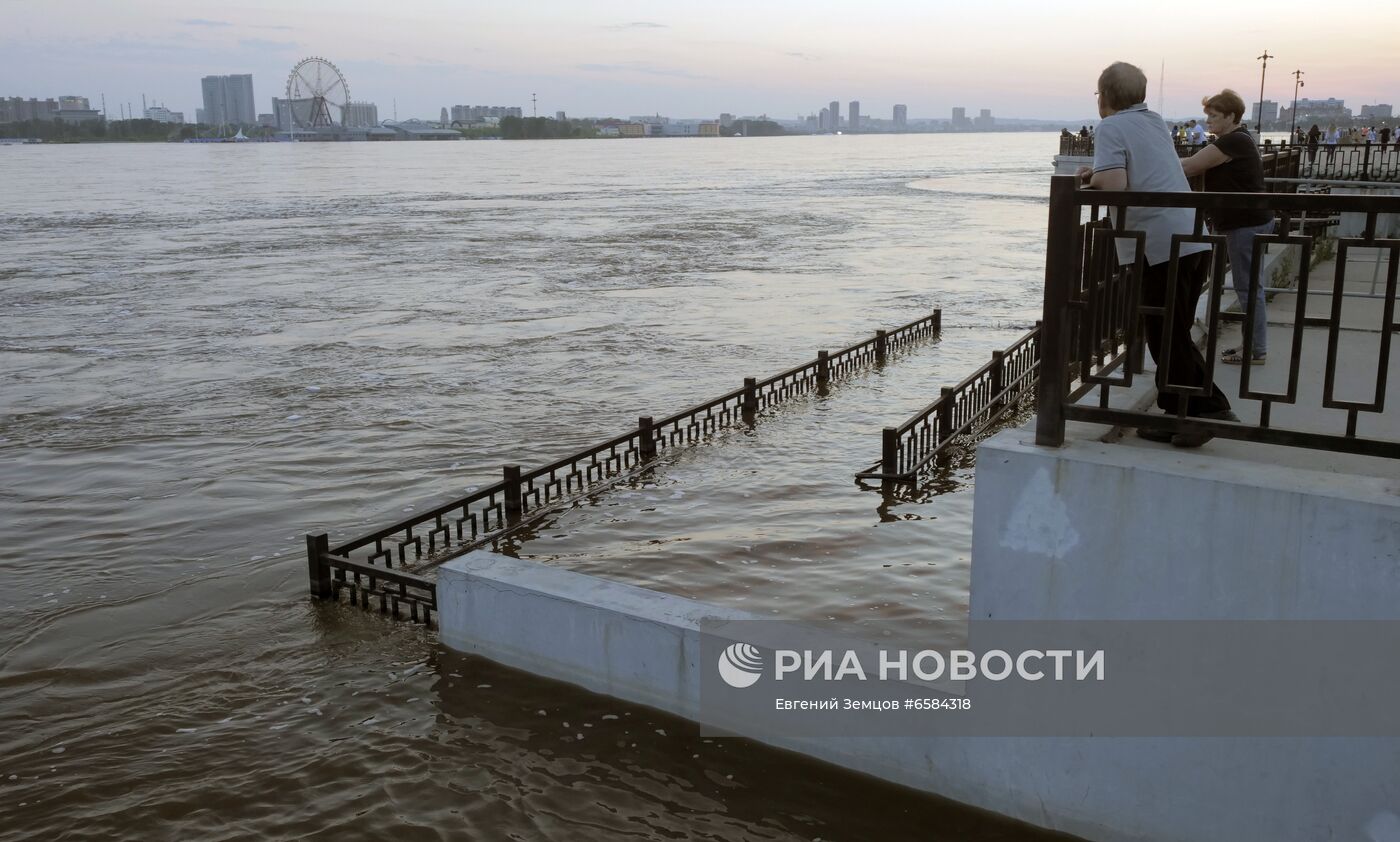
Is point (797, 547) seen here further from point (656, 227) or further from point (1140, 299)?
point (656, 227)

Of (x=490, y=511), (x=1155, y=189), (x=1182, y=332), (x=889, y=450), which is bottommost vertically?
(x=490, y=511)

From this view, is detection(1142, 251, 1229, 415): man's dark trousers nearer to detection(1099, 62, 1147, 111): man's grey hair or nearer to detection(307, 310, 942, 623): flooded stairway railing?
detection(1099, 62, 1147, 111): man's grey hair

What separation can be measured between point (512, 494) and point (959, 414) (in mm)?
6678

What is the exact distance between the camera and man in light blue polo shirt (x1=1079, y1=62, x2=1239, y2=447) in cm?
462

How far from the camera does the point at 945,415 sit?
14.2 metres

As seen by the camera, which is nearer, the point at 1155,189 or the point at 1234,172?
the point at 1155,189

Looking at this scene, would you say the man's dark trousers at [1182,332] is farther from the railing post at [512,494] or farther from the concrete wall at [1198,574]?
the railing post at [512,494]

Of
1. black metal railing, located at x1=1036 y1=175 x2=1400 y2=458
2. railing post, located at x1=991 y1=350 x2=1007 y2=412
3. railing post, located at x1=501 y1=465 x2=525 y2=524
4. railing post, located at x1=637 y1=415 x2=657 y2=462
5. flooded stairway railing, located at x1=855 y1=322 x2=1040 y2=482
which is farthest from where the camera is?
railing post, located at x1=991 y1=350 x2=1007 y2=412

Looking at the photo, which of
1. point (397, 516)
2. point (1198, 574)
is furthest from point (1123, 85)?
point (397, 516)

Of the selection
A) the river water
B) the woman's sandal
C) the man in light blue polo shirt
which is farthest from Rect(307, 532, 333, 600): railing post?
the woman's sandal

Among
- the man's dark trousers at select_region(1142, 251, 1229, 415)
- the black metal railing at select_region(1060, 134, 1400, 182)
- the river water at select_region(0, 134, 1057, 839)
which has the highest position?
the black metal railing at select_region(1060, 134, 1400, 182)

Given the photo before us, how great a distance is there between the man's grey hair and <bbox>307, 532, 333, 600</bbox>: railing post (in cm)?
734

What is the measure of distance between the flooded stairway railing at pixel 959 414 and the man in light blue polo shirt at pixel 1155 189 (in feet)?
26.6

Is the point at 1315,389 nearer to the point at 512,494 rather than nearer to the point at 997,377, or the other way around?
the point at 512,494
